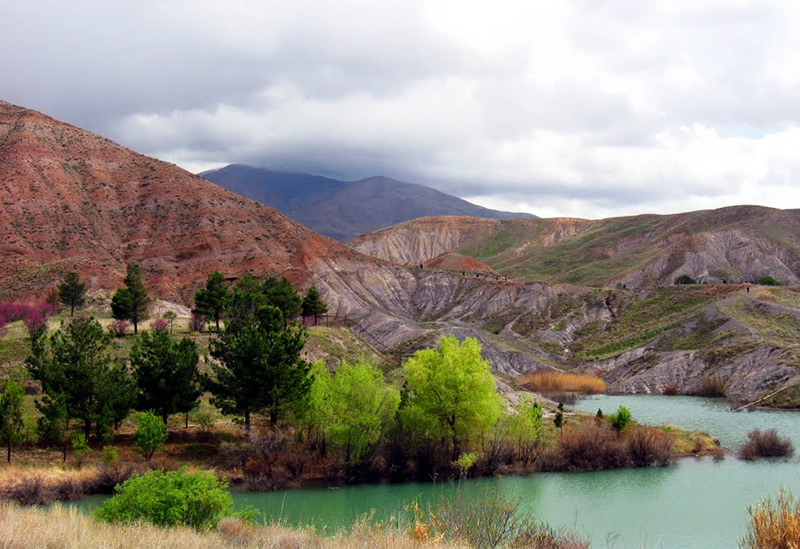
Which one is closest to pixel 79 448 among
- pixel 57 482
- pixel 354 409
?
pixel 57 482

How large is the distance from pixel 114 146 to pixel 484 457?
111m

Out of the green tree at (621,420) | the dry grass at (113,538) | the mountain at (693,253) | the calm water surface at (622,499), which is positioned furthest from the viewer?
the mountain at (693,253)

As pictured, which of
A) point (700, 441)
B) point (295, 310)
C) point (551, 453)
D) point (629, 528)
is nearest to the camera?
point (629, 528)

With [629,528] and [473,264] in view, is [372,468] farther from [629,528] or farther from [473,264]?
[473,264]

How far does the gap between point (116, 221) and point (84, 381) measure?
76.3 metres

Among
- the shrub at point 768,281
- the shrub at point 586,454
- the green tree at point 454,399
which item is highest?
the shrub at point 768,281

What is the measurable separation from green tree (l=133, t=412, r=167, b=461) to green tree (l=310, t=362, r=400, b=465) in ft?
29.9

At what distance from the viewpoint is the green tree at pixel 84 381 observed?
39.6m

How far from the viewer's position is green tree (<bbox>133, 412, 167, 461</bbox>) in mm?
38312

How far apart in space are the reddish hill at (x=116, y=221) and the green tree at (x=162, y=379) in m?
48.6

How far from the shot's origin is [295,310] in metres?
70.9

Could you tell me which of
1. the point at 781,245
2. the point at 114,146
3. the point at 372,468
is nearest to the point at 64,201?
the point at 114,146

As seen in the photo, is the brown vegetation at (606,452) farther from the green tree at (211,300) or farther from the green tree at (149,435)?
the green tree at (211,300)

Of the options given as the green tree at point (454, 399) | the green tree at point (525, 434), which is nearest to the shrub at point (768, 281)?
the green tree at point (525, 434)
